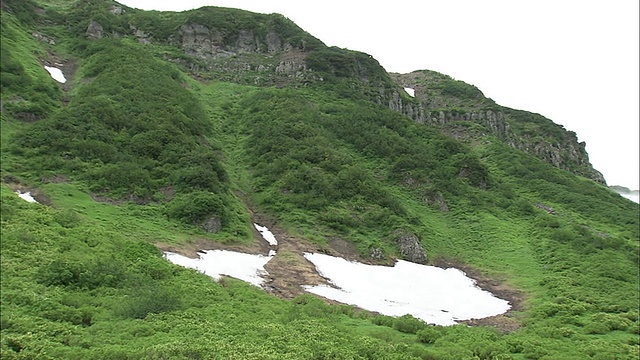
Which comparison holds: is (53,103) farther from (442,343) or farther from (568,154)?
(568,154)

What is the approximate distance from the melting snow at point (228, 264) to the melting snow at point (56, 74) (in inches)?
1289

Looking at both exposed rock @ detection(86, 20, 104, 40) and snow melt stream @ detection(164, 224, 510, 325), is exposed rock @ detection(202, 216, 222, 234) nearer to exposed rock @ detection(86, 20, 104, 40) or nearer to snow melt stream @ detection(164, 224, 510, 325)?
snow melt stream @ detection(164, 224, 510, 325)

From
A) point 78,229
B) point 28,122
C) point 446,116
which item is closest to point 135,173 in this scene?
point 28,122

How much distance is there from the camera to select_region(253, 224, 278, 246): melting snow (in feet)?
108

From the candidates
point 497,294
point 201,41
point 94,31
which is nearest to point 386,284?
point 497,294

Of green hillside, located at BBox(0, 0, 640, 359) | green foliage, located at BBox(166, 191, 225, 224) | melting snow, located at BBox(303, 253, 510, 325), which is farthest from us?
green foliage, located at BBox(166, 191, 225, 224)

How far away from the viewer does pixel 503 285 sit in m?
34.2

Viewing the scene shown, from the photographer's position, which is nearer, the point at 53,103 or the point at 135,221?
the point at 135,221

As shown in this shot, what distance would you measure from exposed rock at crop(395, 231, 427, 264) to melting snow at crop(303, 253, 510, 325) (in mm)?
1218

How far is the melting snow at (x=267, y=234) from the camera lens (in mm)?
32875

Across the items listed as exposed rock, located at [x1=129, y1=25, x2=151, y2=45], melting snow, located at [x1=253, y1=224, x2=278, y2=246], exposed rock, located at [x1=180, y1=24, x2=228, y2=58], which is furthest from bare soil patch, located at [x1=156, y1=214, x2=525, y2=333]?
exposed rock, located at [x1=129, y1=25, x2=151, y2=45]

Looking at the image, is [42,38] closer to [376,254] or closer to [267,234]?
[267,234]

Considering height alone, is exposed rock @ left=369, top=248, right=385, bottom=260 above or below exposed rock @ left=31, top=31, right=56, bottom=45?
below

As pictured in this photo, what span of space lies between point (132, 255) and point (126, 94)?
95.2 ft
